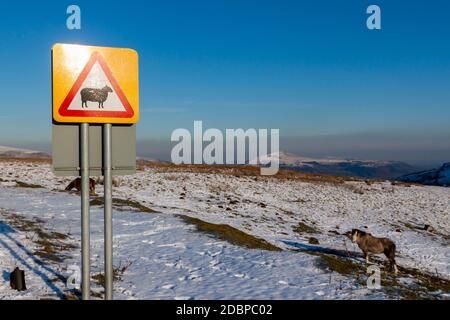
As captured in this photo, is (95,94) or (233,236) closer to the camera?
(95,94)

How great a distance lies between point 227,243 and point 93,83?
903 cm

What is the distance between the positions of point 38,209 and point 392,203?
27.1 metres

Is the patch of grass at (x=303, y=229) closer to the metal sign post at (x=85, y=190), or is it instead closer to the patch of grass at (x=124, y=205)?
the patch of grass at (x=124, y=205)

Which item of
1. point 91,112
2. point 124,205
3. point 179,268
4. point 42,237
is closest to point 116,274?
point 179,268

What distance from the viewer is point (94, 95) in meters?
4.25

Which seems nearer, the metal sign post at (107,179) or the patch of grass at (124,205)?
the metal sign post at (107,179)

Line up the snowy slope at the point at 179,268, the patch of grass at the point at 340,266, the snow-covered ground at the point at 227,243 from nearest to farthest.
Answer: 1. the snowy slope at the point at 179,268
2. the snow-covered ground at the point at 227,243
3. the patch of grass at the point at 340,266

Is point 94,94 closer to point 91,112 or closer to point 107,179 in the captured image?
point 91,112

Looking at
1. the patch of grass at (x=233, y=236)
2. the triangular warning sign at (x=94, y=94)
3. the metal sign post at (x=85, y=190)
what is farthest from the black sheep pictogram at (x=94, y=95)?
the patch of grass at (x=233, y=236)

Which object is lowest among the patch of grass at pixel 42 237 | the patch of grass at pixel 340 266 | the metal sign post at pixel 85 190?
the patch of grass at pixel 340 266

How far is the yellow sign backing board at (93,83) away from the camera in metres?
4.16

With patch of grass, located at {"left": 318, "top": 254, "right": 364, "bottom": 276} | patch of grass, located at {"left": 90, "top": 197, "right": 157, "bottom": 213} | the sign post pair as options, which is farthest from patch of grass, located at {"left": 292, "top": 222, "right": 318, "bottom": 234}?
the sign post pair

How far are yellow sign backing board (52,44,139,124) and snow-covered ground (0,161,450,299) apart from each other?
443 centimetres
